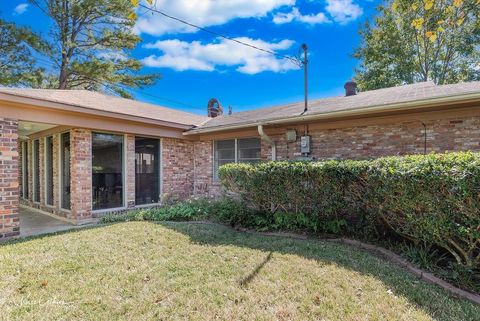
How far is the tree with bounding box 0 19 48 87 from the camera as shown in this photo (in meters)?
13.5

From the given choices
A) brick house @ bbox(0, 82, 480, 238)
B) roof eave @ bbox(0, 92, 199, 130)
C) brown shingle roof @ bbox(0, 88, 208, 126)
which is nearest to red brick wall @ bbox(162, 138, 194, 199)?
brick house @ bbox(0, 82, 480, 238)

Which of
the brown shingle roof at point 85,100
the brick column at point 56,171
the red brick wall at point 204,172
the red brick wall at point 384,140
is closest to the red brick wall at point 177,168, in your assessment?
the red brick wall at point 204,172

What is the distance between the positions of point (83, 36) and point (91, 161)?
42.3 feet

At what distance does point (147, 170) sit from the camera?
28.0 ft

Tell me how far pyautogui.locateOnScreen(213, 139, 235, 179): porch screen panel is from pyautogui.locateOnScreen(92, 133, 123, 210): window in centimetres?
303

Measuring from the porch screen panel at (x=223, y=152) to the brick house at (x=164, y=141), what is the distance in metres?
0.03

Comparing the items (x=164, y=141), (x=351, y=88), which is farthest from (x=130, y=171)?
(x=351, y=88)

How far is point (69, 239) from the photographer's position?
5074 millimetres

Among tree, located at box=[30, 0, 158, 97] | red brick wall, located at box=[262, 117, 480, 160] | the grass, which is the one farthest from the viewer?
tree, located at box=[30, 0, 158, 97]

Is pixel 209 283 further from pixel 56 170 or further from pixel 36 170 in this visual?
pixel 36 170

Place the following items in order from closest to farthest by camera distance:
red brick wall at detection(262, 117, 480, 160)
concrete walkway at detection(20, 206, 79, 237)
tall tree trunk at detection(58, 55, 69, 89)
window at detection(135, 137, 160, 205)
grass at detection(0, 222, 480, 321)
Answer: grass at detection(0, 222, 480, 321), red brick wall at detection(262, 117, 480, 160), concrete walkway at detection(20, 206, 79, 237), window at detection(135, 137, 160, 205), tall tree trunk at detection(58, 55, 69, 89)

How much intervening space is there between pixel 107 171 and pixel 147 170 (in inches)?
48.2

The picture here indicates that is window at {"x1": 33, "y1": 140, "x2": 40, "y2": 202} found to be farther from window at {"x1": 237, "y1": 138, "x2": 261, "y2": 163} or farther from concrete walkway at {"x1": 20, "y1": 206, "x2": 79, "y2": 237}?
window at {"x1": 237, "y1": 138, "x2": 261, "y2": 163}

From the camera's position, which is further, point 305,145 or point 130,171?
point 130,171
